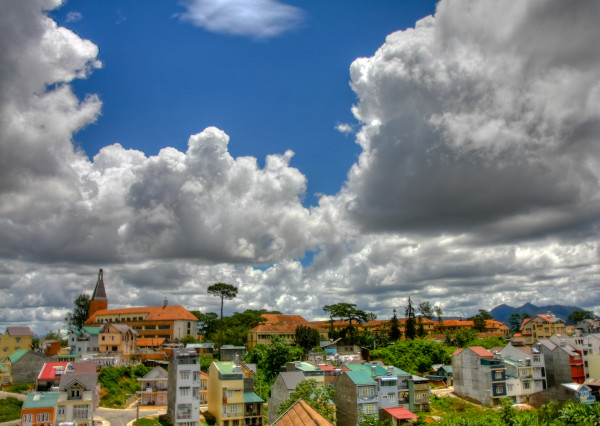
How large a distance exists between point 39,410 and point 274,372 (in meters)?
39.7

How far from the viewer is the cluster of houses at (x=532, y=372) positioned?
8131 cm

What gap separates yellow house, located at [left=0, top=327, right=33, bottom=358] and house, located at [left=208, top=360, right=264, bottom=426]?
49.1 m

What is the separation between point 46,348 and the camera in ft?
320

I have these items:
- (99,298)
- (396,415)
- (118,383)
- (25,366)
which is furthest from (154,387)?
(99,298)

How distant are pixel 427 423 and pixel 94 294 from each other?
96669 millimetres

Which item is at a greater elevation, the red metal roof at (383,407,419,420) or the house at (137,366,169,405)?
the house at (137,366,169,405)

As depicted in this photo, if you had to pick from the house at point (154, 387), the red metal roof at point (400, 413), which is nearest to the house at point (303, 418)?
the red metal roof at point (400, 413)

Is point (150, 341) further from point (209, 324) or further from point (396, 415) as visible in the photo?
point (396, 415)

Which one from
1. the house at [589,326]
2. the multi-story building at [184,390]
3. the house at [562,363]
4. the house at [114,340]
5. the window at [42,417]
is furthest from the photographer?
the house at [589,326]

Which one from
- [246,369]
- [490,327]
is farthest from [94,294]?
[490,327]

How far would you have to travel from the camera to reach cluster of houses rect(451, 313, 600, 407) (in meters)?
81.3

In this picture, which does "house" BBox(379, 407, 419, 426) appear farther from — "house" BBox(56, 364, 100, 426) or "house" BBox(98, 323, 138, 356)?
"house" BBox(98, 323, 138, 356)

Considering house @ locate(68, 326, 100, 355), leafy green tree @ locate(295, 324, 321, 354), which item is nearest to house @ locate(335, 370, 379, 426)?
leafy green tree @ locate(295, 324, 321, 354)

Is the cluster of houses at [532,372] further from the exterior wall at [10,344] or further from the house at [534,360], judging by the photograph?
the exterior wall at [10,344]
